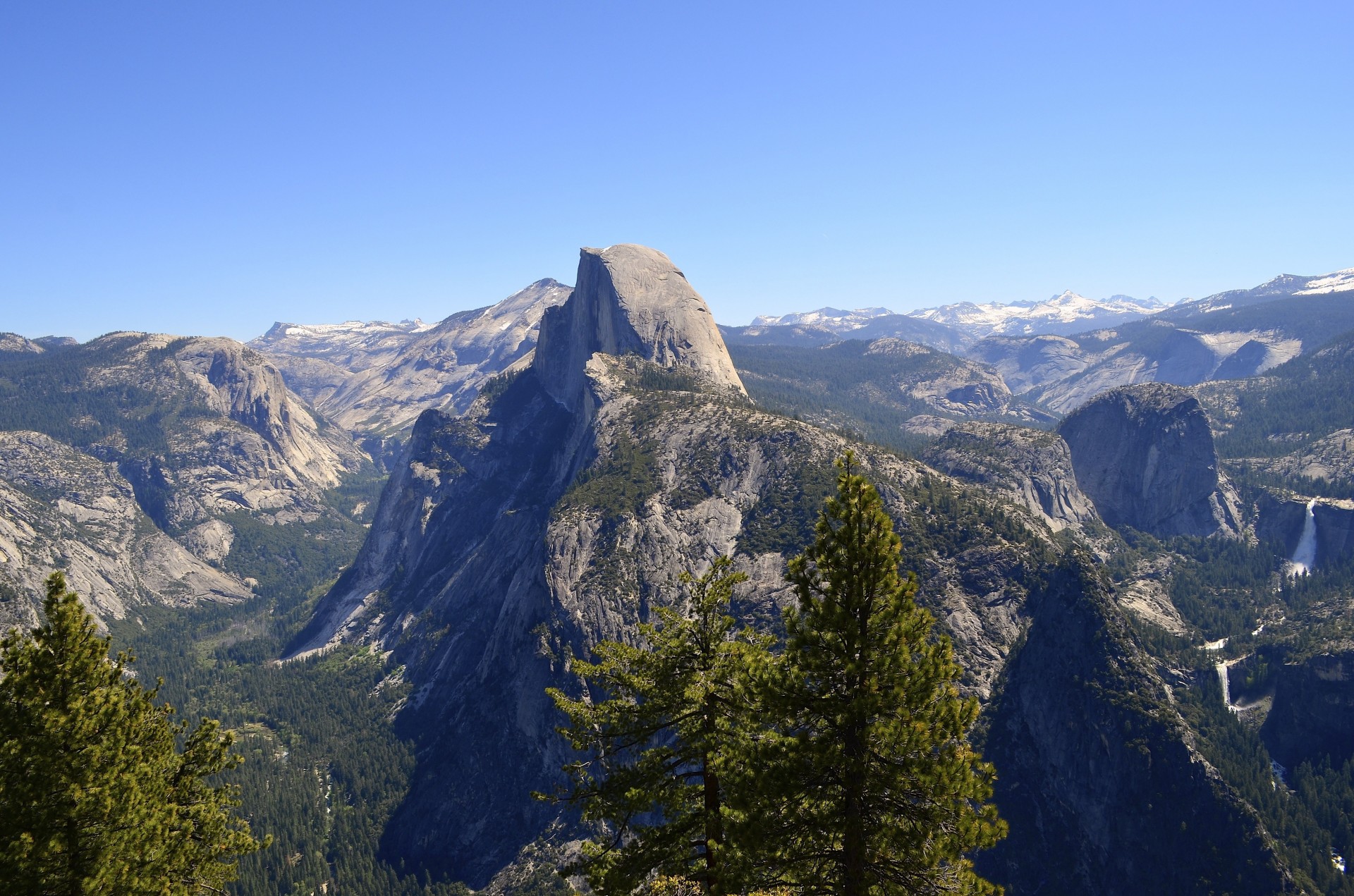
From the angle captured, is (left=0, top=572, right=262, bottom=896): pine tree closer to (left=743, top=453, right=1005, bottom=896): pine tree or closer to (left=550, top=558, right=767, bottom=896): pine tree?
(left=550, top=558, right=767, bottom=896): pine tree

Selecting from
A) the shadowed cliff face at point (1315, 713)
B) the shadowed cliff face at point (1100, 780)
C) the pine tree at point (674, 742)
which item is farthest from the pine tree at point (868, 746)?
the shadowed cliff face at point (1315, 713)

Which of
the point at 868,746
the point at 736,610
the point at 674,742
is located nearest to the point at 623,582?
the point at 736,610

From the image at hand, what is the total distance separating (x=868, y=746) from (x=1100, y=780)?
11049cm

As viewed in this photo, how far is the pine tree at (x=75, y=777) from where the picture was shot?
918 inches

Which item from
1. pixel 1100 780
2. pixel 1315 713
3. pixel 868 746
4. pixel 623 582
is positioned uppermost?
pixel 868 746

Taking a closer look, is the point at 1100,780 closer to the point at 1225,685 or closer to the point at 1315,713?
the point at 1315,713

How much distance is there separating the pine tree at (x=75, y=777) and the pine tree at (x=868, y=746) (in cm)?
2036

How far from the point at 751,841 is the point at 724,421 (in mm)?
161396

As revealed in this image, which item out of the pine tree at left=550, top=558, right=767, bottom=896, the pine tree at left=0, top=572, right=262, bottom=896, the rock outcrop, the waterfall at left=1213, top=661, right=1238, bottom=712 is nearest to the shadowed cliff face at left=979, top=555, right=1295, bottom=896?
the rock outcrop

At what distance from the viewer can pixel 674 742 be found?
920 inches

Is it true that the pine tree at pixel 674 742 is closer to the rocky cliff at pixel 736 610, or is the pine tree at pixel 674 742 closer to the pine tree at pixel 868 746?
the pine tree at pixel 868 746

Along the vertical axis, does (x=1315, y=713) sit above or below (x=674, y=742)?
below

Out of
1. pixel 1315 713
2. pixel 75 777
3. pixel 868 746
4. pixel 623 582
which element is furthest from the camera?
pixel 623 582

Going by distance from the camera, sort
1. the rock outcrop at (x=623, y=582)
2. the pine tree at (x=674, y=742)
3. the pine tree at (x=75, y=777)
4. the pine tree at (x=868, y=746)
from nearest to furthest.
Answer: the pine tree at (x=868, y=746) < the pine tree at (x=674, y=742) < the pine tree at (x=75, y=777) < the rock outcrop at (x=623, y=582)
